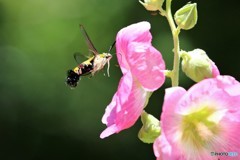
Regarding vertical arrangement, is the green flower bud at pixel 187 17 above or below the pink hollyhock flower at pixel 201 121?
above

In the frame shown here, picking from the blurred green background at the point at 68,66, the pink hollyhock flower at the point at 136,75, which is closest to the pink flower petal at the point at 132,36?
the pink hollyhock flower at the point at 136,75

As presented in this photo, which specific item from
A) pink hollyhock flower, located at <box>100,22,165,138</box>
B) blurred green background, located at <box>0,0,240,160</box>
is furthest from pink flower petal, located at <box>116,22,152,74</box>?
blurred green background, located at <box>0,0,240,160</box>

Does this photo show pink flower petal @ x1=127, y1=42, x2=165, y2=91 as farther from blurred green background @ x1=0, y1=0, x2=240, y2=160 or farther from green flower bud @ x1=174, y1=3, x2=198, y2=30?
blurred green background @ x1=0, y1=0, x2=240, y2=160

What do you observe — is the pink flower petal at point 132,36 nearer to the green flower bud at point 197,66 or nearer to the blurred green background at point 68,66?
the green flower bud at point 197,66

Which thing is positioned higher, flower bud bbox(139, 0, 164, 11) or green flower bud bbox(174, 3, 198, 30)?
flower bud bbox(139, 0, 164, 11)

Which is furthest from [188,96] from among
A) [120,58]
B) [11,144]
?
[11,144]

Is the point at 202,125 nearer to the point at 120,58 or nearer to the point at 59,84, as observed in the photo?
the point at 120,58

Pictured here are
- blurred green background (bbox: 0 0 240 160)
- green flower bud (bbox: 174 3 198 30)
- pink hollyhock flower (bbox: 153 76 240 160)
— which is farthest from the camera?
blurred green background (bbox: 0 0 240 160)

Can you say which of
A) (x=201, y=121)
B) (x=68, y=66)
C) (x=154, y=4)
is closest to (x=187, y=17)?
(x=154, y=4)
